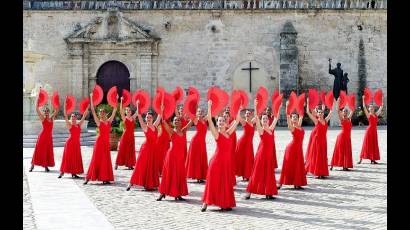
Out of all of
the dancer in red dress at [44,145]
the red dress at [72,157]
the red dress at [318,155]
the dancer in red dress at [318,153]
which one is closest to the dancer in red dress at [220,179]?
the dancer in red dress at [318,153]

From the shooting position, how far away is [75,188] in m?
10.9

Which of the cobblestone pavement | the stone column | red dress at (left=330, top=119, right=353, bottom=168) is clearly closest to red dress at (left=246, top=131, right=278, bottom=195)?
the cobblestone pavement

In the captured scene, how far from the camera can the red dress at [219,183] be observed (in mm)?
8664

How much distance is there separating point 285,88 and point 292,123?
60.4ft

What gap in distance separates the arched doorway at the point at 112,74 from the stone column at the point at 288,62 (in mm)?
7720

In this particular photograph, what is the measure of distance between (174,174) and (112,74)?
20.8 m

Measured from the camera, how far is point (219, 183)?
8.70 meters

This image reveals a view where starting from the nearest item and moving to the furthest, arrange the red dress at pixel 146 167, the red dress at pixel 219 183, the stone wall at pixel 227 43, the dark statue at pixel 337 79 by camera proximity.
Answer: the red dress at pixel 219 183 → the red dress at pixel 146 167 → the dark statue at pixel 337 79 → the stone wall at pixel 227 43

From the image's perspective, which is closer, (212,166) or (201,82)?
(212,166)

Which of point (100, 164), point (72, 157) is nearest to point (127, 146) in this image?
point (72, 157)

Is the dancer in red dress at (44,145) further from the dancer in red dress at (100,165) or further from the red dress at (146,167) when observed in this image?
the red dress at (146,167)

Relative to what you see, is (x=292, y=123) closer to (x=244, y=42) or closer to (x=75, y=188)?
(x=75, y=188)

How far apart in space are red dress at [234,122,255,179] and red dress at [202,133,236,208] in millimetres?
3368

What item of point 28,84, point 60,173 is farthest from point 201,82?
point 60,173
